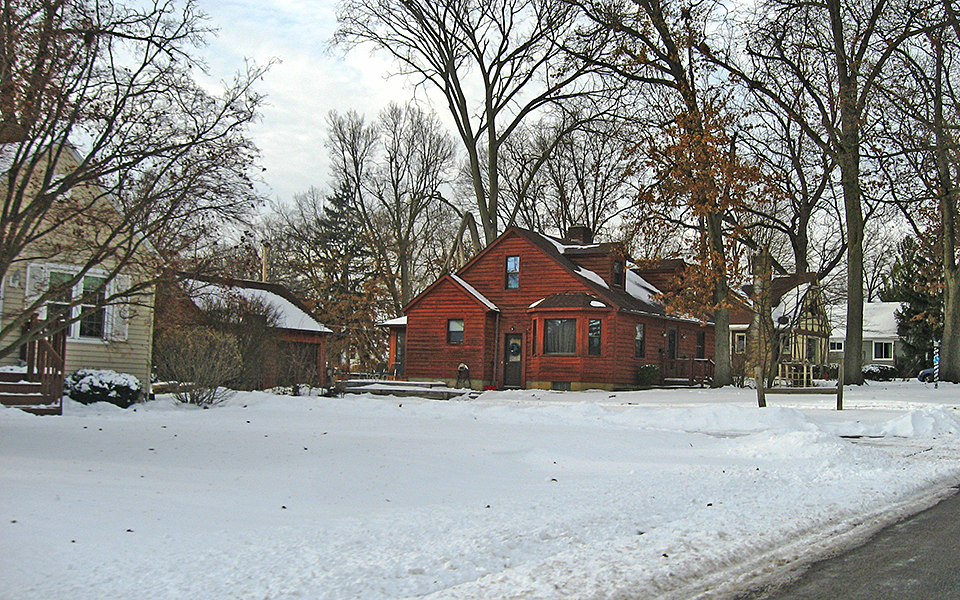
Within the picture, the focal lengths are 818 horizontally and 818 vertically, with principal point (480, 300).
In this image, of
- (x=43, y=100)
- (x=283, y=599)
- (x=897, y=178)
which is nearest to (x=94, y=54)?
(x=43, y=100)

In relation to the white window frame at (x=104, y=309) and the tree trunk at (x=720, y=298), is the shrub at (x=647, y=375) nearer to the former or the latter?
the tree trunk at (x=720, y=298)

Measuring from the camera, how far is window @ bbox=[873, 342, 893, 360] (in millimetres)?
66688

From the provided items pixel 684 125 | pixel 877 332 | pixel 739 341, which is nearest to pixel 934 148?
pixel 684 125

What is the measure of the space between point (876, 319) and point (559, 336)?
45517mm

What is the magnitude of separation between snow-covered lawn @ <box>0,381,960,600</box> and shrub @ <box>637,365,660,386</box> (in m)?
16.9

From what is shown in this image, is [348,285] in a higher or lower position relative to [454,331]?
higher

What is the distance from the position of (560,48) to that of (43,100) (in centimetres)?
2487

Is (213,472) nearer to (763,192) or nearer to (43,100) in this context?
(43,100)

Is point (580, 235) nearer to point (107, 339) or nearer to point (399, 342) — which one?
point (399, 342)

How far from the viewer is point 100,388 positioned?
56.6 ft

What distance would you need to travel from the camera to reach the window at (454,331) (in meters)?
32.6

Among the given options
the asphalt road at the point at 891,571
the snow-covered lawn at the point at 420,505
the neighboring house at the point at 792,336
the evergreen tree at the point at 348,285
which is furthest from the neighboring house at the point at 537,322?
the asphalt road at the point at 891,571

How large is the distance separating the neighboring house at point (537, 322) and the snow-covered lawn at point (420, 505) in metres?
15.8

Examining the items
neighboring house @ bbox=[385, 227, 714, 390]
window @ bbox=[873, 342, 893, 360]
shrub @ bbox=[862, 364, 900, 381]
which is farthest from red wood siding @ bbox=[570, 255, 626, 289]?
window @ bbox=[873, 342, 893, 360]
